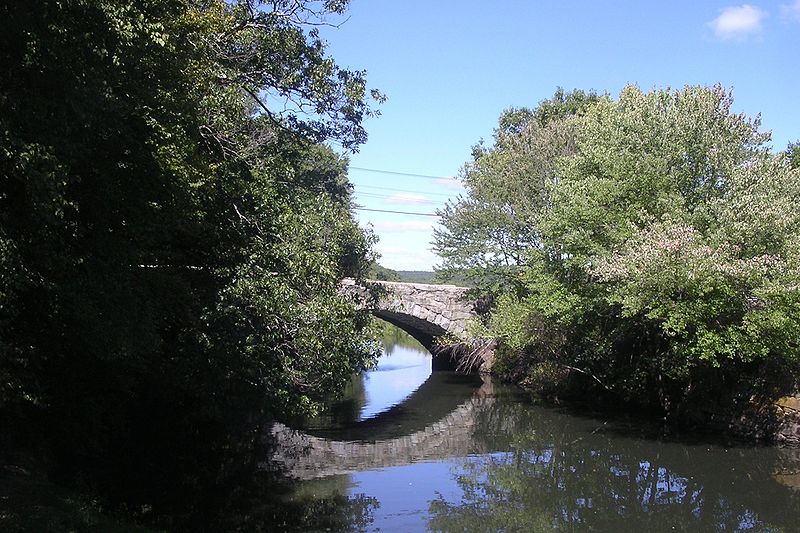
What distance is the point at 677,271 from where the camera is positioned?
13.4 metres

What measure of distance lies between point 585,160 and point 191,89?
10832 mm

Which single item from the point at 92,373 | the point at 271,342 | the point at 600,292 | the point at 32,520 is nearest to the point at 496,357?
the point at 600,292

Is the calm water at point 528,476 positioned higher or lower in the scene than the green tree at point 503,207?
lower

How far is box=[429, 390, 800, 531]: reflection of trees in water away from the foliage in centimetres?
340

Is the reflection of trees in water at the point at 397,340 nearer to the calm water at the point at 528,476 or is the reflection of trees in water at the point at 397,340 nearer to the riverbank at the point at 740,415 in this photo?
the calm water at the point at 528,476

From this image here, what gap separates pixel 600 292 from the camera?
1662 cm

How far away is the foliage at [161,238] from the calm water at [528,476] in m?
2.12

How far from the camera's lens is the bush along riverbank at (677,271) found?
529 inches

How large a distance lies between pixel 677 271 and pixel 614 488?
4403 mm

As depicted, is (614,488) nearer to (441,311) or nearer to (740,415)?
(740,415)

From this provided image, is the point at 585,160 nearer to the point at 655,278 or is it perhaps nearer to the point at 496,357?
the point at 655,278

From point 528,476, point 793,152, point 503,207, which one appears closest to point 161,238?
point 528,476

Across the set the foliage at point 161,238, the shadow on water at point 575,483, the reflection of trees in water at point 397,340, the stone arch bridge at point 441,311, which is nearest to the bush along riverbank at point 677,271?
the shadow on water at point 575,483

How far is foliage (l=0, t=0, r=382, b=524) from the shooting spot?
618cm
